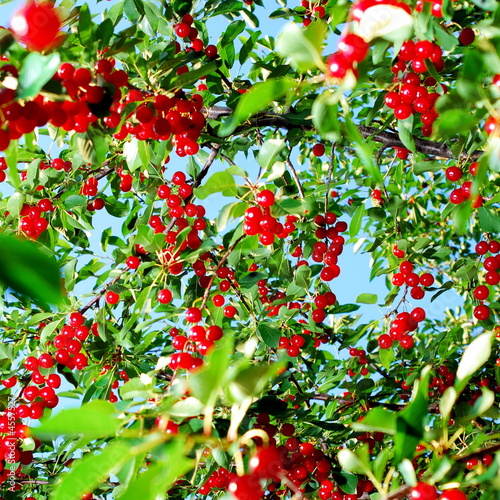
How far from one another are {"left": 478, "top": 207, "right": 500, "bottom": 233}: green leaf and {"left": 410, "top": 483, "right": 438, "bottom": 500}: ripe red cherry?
4.52 ft

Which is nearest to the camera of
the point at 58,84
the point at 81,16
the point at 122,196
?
the point at 58,84

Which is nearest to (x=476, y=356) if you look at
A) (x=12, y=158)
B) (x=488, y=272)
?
(x=12, y=158)

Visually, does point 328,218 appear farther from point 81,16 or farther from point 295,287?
point 81,16

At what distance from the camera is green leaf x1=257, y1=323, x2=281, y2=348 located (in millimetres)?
2059

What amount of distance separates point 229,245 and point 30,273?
1.68 meters

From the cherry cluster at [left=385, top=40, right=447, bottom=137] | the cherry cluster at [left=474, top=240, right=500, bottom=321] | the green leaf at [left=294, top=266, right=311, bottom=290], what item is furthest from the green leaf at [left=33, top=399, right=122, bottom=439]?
the cherry cluster at [left=474, top=240, right=500, bottom=321]

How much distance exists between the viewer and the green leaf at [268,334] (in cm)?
206

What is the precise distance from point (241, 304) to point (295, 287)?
0.25 meters

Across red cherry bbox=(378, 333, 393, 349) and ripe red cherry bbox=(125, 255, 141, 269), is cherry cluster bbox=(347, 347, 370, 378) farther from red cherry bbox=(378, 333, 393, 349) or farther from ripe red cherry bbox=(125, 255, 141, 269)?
ripe red cherry bbox=(125, 255, 141, 269)

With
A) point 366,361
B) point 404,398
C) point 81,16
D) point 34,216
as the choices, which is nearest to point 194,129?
point 81,16

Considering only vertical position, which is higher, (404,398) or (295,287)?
(295,287)

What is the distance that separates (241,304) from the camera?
89.7 inches

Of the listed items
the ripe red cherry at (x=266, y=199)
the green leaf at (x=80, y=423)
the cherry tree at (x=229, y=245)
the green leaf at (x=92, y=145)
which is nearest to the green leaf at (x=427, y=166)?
the cherry tree at (x=229, y=245)

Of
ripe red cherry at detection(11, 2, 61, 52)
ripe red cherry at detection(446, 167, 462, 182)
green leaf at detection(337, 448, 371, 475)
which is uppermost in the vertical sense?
ripe red cherry at detection(11, 2, 61, 52)
